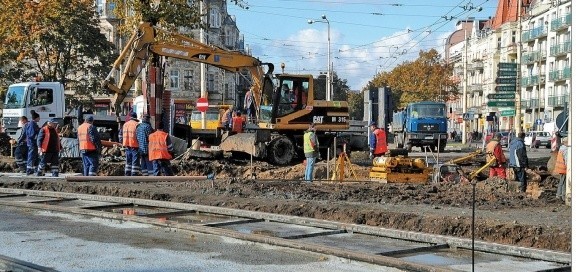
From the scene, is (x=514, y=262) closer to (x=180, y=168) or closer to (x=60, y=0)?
(x=180, y=168)

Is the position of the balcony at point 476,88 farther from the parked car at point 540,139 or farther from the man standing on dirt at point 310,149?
the man standing on dirt at point 310,149

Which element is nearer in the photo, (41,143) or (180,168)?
(41,143)

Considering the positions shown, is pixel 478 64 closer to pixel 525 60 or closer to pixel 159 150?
pixel 525 60

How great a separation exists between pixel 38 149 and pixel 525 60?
77.3m

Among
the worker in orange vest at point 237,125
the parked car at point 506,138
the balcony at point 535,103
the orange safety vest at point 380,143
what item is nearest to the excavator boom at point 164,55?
the worker in orange vest at point 237,125

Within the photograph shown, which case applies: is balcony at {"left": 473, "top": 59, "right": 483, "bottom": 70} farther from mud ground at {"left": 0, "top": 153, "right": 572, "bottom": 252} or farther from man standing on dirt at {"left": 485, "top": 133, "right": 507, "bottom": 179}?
man standing on dirt at {"left": 485, "top": 133, "right": 507, "bottom": 179}

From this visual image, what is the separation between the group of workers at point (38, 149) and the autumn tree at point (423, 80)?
199ft

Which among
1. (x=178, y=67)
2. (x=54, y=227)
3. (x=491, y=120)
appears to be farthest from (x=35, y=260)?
(x=178, y=67)

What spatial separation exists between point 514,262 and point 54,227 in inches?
260

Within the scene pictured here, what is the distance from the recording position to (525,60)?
90.0 m

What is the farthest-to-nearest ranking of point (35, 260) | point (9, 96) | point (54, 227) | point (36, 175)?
point (9, 96)
point (36, 175)
point (54, 227)
point (35, 260)

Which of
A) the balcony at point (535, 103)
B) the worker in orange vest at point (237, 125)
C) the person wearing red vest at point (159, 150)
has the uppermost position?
the balcony at point (535, 103)

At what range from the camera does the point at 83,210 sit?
43.6 feet

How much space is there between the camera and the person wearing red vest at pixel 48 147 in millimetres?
20609
